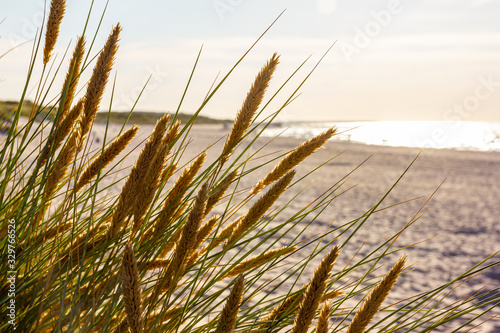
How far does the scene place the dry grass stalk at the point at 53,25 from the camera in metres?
1.64

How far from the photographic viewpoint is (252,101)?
151 cm

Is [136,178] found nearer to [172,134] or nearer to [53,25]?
[172,134]

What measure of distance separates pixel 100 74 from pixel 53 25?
0.43m

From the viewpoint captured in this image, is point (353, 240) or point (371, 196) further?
point (371, 196)

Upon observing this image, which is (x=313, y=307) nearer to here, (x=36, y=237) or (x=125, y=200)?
(x=125, y=200)

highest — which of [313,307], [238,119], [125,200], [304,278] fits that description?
[238,119]

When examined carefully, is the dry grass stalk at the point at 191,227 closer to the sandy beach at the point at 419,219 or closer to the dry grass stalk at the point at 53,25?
the sandy beach at the point at 419,219

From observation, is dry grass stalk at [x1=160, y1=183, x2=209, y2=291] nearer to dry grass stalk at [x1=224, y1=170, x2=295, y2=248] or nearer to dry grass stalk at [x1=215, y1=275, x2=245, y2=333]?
dry grass stalk at [x1=215, y1=275, x2=245, y2=333]

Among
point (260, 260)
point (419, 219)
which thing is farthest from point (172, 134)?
point (419, 219)

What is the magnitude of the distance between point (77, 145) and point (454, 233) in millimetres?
7669

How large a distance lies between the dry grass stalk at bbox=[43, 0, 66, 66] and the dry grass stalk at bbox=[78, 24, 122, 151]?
1.05 feet

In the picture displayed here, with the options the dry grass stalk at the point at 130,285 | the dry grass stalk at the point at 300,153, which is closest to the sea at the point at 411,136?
the dry grass stalk at the point at 300,153

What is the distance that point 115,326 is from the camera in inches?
64.8

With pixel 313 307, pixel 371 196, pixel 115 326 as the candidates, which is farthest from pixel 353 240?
pixel 313 307
